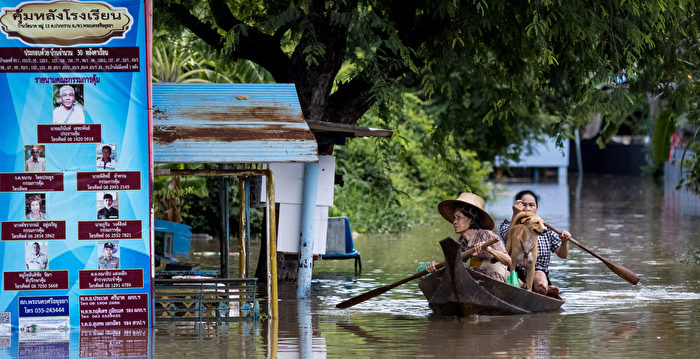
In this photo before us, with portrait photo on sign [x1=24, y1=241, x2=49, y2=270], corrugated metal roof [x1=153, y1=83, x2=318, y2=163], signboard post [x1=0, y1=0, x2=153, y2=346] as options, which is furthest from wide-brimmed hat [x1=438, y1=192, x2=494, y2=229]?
portrait photo on sign [x1=24, y1=241, x2=49, y2=270]

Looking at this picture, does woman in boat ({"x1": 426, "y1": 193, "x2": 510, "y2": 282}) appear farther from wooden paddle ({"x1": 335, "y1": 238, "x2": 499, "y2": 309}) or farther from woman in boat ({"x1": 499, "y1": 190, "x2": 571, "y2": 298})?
woman in boat ({"x1": 499, "y1": 190, "x2": 571, "y2": 298})

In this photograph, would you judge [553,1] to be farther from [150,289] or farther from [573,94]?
[150,289]

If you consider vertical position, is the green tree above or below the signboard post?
above

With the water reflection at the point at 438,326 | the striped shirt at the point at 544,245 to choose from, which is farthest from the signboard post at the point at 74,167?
the striped shirt at the point at 544,245

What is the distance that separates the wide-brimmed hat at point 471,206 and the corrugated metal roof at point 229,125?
2.15 metres

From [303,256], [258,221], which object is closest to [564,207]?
[258,221]

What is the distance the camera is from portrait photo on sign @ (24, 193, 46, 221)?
11539mm

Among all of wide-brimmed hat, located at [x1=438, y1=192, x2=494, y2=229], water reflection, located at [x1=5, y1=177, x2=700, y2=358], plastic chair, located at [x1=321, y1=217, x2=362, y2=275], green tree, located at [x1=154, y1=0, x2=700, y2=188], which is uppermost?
green tree, located at [x1=154, y1=0, x2=700, y2=188]

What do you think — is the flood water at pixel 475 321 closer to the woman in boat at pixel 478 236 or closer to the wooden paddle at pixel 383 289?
the wooden paddle at pixel 383 289

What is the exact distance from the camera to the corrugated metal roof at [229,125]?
39.4 feet

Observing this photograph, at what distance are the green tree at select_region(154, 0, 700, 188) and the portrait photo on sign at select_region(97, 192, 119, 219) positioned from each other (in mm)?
4239

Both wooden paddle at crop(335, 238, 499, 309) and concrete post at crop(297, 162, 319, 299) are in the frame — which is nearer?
wooden paddle at crop(335, 238, 499, 309)

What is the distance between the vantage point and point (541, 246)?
14180 mm

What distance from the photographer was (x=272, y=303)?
12711 millimetres
